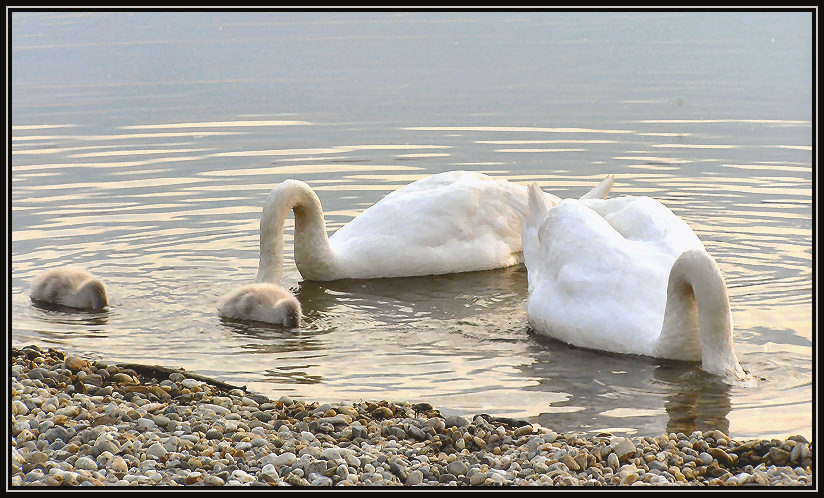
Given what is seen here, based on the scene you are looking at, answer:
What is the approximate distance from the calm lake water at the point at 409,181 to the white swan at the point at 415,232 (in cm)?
25

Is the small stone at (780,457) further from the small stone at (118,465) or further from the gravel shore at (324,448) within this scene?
the small stone at (118,465)

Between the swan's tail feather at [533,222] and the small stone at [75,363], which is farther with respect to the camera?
the swan's tail feather at [533,222]

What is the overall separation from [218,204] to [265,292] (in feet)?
14.4

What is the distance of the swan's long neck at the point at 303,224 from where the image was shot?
1118 cm

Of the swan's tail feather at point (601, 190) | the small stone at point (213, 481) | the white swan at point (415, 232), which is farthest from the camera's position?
the white swan at point (415, 232)

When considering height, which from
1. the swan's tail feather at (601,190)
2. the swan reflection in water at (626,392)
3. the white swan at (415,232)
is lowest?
the swan reflection in water at (626,392)

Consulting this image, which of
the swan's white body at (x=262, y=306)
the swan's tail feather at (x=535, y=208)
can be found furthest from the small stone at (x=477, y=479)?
the swan's tail feather at (x=535, y=208)

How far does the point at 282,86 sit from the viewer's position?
→ 25938 mm

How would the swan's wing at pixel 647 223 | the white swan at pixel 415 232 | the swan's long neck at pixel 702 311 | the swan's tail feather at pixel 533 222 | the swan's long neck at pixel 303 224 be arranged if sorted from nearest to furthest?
the swan's long neck at pixel 702 311
the swan's wing at pixel 647 223
the swan's tail feather at pixel 533 222
the swan's long neck at pixel 303 224
the white swan at pixel 415 232

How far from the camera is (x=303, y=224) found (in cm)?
1160

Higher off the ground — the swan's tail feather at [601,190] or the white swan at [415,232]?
the swan's tail feather at [601,190]

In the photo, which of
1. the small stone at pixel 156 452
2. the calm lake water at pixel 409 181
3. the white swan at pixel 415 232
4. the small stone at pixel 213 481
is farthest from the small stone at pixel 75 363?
the white swan at pixel 415 232

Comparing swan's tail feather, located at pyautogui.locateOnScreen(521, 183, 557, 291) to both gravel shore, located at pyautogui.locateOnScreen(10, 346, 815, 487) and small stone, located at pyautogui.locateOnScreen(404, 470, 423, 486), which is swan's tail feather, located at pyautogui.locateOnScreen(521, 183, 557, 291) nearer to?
gravel shore, located at pyautogui.locateOnScreen(10, 346, 815, 487)

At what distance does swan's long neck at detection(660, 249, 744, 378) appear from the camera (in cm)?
838
